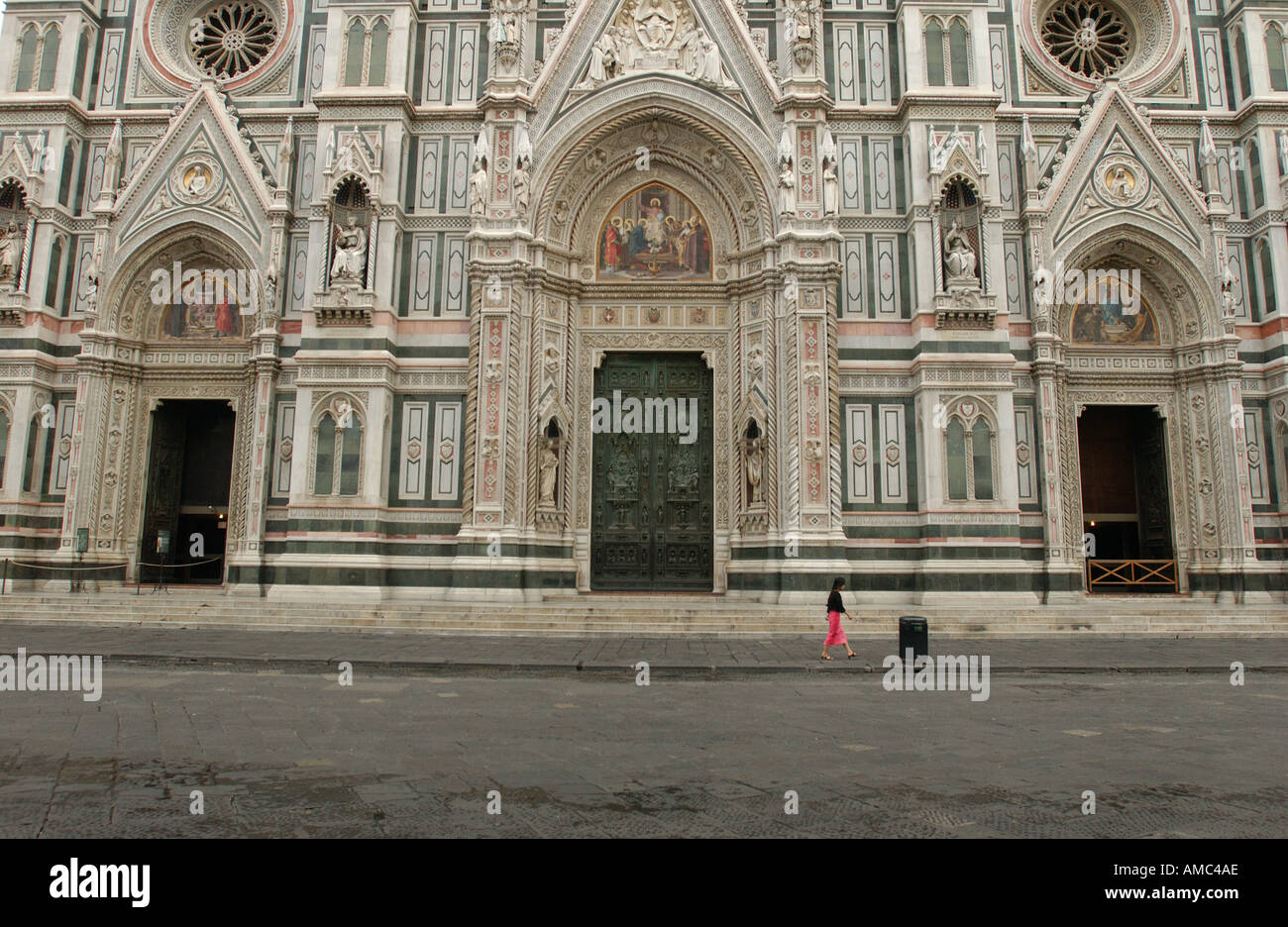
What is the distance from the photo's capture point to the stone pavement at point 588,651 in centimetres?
1270

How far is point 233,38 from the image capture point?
25359 millimetres

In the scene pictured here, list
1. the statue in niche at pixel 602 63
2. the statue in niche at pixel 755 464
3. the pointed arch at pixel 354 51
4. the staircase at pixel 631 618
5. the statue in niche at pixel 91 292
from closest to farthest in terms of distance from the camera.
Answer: the staircase at pixel 631 618 → the statue in niche at pixel 755 464 → the statue in niche at pixel 91 292 → the pointed arch at pixel 354 51 → the statue in niche at pixel 602 63

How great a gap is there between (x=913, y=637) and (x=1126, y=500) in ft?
50.4

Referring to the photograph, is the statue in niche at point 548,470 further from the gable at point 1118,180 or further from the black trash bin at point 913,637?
the gable at point 1118,180

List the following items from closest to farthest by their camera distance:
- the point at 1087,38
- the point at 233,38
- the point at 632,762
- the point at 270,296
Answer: the point at 632,762 < the point at 270,296 < the point at 1087,38 < the point at 233,38

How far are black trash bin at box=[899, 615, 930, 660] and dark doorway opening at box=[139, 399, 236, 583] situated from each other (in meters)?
18.5

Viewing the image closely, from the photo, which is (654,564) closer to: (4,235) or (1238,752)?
(1238,752)

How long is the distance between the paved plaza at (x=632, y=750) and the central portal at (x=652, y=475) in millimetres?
9465

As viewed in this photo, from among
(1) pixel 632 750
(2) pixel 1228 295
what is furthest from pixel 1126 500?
(1) pixel 632 750

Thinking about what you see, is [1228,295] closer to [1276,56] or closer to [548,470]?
[1276,56]

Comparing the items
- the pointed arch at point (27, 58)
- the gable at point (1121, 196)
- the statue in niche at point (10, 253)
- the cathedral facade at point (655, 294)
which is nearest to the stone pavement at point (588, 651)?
the cathedral facade at point (655, 294)

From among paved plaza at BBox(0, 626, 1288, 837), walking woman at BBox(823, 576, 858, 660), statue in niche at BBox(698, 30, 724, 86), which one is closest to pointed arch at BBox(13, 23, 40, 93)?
statue in niche at BBox(698, 30, 724, 86)

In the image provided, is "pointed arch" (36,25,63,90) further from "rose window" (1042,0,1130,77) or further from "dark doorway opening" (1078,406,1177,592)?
"dark doorway opening" (1078,406,1177,592)

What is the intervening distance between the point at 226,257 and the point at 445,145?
6.61 m
